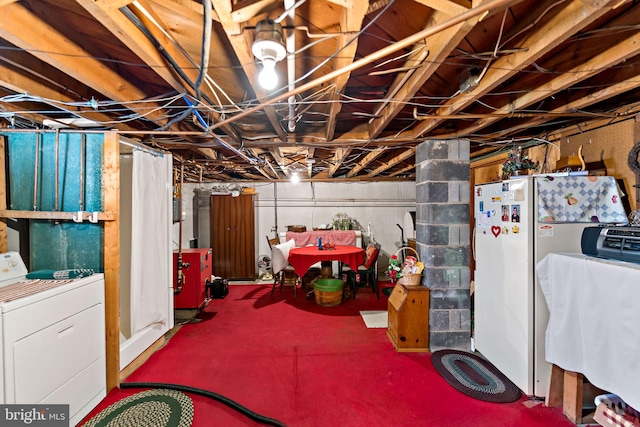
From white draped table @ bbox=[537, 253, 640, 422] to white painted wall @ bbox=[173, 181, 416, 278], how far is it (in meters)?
4.23

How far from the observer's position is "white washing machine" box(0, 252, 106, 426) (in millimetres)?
1523

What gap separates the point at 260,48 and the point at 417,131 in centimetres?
201

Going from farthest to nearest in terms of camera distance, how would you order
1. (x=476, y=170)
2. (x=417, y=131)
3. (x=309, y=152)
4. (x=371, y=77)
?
(x=476, y=170)
(x=309, y=152)
(x=417, y=131)
(x=371, y=77)

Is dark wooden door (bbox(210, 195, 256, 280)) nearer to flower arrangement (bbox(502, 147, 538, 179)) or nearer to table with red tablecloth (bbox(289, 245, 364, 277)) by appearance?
table with red tablecloth (bbox(289, 245, 364, 277))

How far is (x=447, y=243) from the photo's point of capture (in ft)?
9.17

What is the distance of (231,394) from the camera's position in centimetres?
217

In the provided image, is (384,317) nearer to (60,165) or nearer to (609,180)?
(609,180)

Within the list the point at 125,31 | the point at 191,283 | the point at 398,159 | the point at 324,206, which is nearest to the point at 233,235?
the point at 191,283

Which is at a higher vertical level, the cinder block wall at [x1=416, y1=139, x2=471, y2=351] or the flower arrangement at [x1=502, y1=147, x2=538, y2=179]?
the flower arrangement at [x1=502, y1=147, x2=538, y2=179]

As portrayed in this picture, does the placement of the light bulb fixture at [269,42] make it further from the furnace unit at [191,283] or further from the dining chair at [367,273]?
the dining chair at [367,273]

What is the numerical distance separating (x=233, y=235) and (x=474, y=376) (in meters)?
4.52

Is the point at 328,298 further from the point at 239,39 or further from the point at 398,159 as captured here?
the point at 239,39

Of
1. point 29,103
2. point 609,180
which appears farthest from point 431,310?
point 29,103

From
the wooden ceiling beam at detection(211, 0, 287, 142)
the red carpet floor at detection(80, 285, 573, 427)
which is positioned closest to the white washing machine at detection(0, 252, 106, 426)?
the red carpet floor at detection(80, 285, 573, 427)
